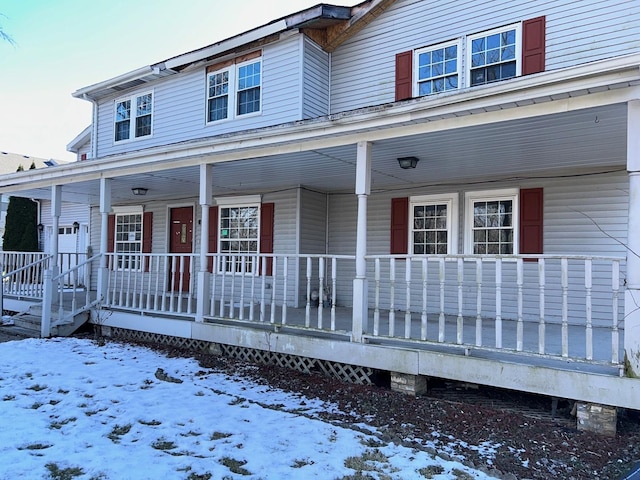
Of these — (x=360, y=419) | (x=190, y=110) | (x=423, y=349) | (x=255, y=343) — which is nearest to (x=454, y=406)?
(x=423, y=349)

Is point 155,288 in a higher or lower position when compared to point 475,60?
lower

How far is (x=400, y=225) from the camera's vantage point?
8.29m

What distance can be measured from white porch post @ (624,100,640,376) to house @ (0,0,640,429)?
0.02 meters

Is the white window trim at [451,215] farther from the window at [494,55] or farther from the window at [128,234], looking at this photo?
the window at [128,234]

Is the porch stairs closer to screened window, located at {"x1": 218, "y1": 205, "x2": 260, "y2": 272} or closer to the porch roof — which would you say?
the porch roof

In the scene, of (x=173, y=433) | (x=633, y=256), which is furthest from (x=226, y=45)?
(x=633, y=256)

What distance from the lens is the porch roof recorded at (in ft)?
13.3

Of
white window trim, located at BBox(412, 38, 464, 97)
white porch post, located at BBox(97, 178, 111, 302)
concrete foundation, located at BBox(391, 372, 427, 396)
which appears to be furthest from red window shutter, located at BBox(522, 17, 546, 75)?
white porch post, located at BBox(97, 178, 111, 302)

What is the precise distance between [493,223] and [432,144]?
8.88 feet

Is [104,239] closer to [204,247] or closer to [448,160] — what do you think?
[204,247]

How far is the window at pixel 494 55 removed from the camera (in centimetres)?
727

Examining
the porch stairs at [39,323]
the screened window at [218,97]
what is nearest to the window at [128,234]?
the porch stairs at [39,323]

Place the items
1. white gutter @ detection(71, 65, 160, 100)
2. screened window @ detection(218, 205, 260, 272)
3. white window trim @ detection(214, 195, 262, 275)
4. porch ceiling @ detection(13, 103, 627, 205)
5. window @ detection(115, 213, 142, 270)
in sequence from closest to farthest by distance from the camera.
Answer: porch ceiling @ detection(13, 103, 627, 205)
white window trim @ detection(214, 195, 262, 275)
screened window @ detection(218, 205, 260, 272)
white gutter @ detection(71, 65, 160, 100)
window @ detection(115, 213, 142, 270)

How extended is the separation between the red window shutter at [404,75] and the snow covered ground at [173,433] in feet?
18.3
